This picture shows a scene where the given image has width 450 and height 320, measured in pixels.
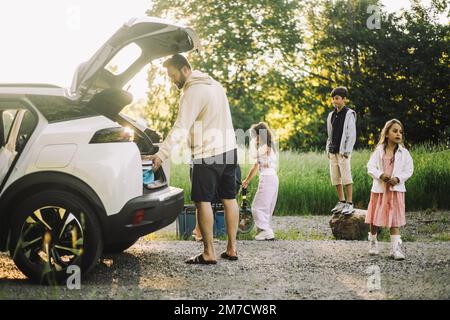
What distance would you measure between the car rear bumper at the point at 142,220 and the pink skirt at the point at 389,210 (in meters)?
2.45

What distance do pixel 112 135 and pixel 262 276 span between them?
6.26 ft

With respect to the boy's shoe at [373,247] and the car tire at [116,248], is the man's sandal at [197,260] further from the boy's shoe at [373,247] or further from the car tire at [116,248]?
the boy's shoe at [373,247]

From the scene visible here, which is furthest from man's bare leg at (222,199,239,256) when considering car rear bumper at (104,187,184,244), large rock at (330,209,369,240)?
large rock at (330,209,369,240)

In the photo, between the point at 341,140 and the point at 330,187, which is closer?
the point at 341,140

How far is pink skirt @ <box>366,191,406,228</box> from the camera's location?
694cm

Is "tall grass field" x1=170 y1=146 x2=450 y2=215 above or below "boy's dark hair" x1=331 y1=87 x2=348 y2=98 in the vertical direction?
below

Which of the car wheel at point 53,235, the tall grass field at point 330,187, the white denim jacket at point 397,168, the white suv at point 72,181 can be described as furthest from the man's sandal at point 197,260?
the tall grass field at point 330,187

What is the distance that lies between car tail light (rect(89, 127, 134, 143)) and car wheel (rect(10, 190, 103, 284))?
0.52 m

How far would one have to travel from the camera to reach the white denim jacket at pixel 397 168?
6961mm

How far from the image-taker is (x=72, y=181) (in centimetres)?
529

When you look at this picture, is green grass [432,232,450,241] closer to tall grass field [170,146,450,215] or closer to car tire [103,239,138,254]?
tall grass field [170,146,450,215]

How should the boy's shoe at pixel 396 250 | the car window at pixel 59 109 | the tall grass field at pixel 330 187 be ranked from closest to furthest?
the car window at pixel 59 109, the boy's shoe at pixel 396 250, the tall grass field at pixel 330 187

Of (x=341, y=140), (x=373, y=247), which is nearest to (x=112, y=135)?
(x=373, y=247)

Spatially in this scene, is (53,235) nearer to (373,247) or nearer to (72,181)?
(72,181)
